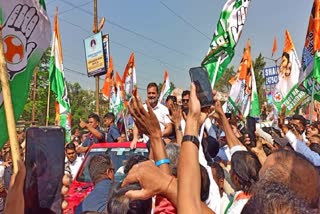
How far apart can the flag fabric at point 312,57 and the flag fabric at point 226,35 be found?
1736 millimetres

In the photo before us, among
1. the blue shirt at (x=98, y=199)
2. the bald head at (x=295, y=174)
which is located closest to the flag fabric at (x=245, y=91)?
the blue shirt at (x=98, y=199)

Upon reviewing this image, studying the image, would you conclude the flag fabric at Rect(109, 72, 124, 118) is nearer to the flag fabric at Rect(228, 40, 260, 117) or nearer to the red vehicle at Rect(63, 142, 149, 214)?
the flag fabric at Rect(228, 40, 260, 117)

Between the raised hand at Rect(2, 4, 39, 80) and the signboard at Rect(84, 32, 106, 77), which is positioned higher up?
the signboard at Rect(84, 32, 106, 77)

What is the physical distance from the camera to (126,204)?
244cm

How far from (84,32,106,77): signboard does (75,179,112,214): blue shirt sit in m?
15.1

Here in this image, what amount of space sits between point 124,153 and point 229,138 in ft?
6.81

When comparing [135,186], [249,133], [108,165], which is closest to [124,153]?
[108,165]

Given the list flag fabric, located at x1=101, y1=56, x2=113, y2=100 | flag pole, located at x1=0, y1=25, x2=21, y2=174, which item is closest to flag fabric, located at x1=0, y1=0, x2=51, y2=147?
flag pole, located at x1=0, y1=25, x2=21, y2=174

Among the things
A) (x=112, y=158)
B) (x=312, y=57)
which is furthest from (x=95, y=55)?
(x=112, y=158)

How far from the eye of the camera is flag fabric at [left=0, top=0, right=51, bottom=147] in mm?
2877

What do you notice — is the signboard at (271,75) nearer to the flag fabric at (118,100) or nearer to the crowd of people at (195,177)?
the flag fabric at (118,100)

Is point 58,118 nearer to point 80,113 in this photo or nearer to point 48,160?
point 48,160

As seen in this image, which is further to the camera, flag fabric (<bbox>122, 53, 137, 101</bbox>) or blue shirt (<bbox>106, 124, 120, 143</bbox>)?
flag fabric (<bbox>122, 53, 137, 101</bbox>)

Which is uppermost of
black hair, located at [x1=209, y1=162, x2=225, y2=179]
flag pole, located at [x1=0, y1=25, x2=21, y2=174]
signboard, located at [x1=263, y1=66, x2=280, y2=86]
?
signboard, located at [x1=263, y1=66, x2=280, y2=86]
